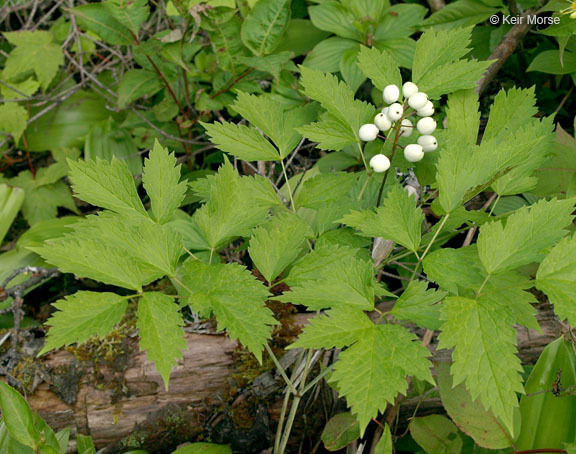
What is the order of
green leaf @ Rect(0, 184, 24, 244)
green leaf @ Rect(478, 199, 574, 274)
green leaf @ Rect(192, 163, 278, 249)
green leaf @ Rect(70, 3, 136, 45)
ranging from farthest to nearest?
green leaf @ Rect(0, 184, 24, 244) → green leaf @ Rect(70, 3, 136, 45) → green leaf @ Rect(192, 163, 278, 249) → green leaf @ Rect(478, 199, 574, 274)

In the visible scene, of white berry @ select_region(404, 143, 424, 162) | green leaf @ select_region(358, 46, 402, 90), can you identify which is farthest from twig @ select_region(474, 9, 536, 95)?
A: white berry @ select_region(404, 143, 424, 162)

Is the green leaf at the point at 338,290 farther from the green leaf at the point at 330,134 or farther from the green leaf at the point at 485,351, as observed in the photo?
the green leaf at the point at 330,134

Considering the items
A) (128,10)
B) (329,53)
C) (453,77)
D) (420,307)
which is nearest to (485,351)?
(420,307)

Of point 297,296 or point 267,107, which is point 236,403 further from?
point 267,107

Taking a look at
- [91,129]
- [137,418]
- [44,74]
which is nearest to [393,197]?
[137,418]

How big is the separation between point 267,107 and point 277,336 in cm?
67

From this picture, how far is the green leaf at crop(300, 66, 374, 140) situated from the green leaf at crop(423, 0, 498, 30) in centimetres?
85

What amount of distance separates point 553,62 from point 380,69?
85 cm

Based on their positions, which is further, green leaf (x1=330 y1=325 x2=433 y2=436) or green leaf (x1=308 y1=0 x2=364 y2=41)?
green leaf (x1=308 y1=0 x2=364 y2=41)

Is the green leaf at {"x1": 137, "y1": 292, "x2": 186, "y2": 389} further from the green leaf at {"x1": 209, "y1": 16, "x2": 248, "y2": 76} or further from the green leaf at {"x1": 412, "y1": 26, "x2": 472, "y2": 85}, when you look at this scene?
the green leaf at {"x1": 209, "y1": 16, "x2": 248, "y2": 76}

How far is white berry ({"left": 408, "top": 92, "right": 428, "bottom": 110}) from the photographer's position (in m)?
0.97

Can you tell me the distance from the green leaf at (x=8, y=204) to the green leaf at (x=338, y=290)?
1.53 m

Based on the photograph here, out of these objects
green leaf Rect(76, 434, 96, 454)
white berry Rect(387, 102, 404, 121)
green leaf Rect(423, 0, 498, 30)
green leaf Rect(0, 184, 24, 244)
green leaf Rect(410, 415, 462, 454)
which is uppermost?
green leaf Rect(423, 0, 498, 30)

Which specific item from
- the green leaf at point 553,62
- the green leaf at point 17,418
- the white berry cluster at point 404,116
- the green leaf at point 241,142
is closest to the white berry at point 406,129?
the white berry cluster at point 404,116
